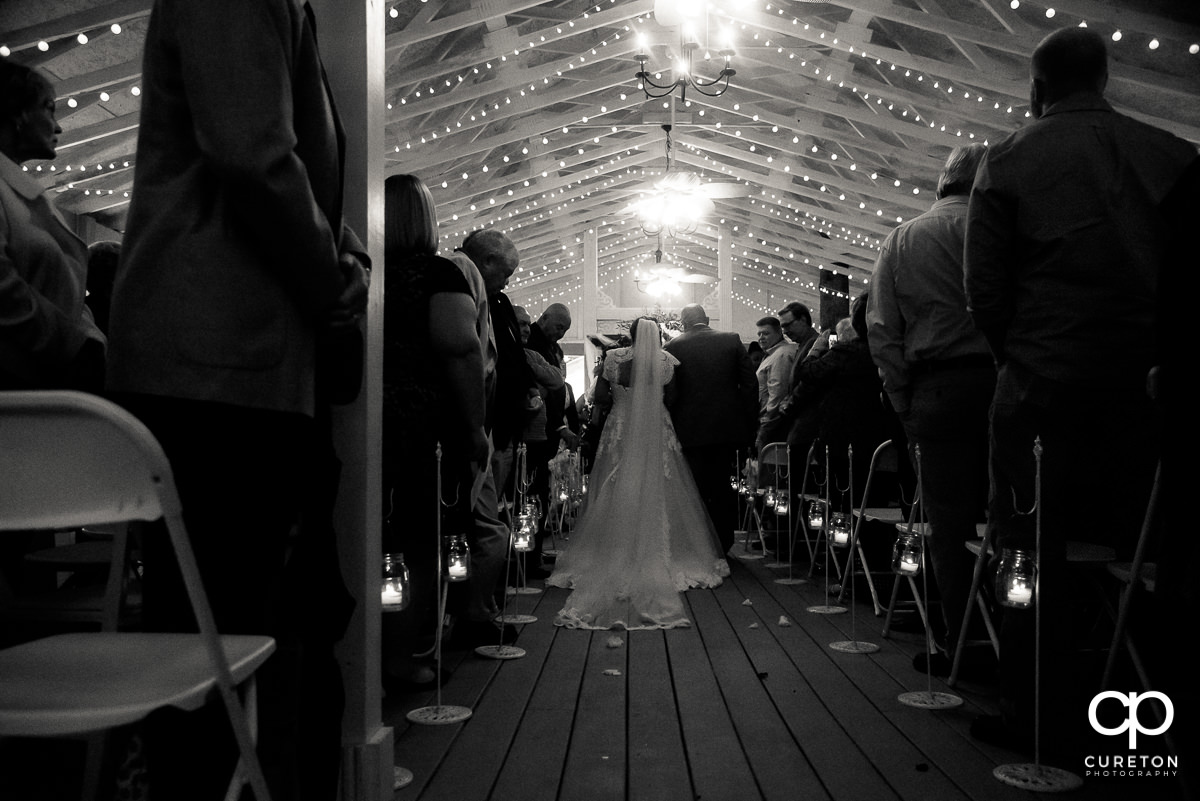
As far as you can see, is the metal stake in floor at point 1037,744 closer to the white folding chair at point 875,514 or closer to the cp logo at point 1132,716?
the cp logo at point 1132,716

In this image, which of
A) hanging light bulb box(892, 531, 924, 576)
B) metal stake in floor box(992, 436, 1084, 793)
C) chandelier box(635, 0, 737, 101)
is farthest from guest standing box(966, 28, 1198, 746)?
chandelier box(635, 0, 737, 101)

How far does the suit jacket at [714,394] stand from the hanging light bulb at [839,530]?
187 centimetres

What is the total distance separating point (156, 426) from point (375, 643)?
2.75 feet

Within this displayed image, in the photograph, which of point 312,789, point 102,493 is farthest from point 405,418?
point 102,493

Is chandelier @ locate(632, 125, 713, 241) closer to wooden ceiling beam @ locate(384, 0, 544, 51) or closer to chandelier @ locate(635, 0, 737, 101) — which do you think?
chandelier @ locate(635, 0, 737, 101)

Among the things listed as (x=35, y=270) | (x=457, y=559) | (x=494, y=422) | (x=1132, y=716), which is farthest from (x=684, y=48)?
(x=1132, y=716)

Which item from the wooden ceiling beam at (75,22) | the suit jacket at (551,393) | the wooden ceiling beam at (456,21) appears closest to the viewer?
the suit jacket at (551,393)

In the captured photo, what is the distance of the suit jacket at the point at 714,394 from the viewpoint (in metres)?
6.04

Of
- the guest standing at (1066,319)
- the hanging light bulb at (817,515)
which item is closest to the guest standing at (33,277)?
the guest standing at (1066,319)

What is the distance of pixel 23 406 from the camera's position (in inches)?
36.3

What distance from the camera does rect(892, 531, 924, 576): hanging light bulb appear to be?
2.91 meters

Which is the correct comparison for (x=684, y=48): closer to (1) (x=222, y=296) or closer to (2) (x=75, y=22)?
(2) (x=75, y=22)

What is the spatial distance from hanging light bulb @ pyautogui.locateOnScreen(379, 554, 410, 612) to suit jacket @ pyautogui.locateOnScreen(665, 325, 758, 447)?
397cm

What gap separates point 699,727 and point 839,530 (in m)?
1.74
